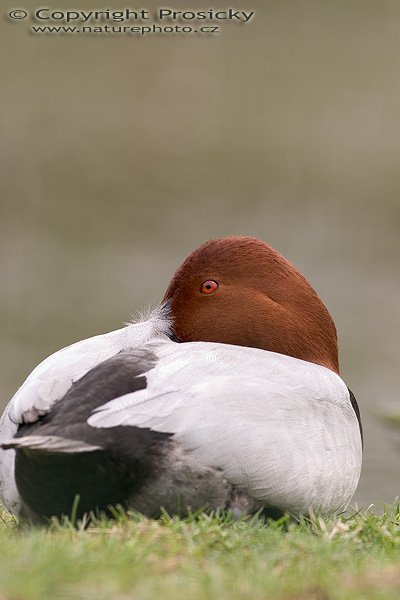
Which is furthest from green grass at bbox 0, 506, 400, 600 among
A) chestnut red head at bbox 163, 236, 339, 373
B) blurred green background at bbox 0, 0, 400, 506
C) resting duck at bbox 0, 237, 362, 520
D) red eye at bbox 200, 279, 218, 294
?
blurred green background at bbox 0, 0, 400, 506

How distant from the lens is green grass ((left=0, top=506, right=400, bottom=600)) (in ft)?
10.3

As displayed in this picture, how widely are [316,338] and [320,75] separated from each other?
52.6 feet

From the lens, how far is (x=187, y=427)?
386 cm

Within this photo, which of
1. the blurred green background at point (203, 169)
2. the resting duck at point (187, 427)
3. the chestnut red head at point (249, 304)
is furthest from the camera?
the blurred green background at point (203, 169)

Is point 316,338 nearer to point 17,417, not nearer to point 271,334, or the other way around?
point 271,334

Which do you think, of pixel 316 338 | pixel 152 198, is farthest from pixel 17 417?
pixel 152 198

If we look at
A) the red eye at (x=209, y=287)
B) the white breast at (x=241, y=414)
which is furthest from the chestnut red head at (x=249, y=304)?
the white breast at (x=241, y=414)

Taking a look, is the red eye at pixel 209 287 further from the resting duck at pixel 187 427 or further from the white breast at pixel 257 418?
the white breast at pixel 257 418

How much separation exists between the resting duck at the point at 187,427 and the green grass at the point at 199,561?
0.36 ft

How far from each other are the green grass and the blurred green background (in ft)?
13.8

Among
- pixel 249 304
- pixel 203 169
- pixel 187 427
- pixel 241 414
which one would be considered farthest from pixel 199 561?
pixel 203 169

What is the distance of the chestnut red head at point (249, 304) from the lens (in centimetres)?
471

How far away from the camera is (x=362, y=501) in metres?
6.99

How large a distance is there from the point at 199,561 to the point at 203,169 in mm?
14080
